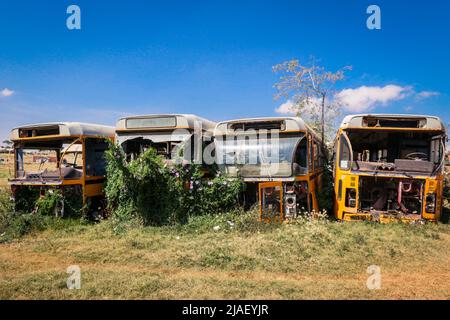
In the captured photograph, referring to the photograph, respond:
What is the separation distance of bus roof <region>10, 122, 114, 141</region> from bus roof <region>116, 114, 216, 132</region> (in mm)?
1118

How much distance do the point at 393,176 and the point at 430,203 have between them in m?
1.15

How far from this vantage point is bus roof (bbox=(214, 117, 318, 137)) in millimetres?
8312

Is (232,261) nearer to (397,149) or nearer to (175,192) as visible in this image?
(175,192)

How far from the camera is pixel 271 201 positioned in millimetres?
8062

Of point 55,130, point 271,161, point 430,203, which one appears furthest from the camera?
point 55,130

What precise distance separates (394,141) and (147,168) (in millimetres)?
7704

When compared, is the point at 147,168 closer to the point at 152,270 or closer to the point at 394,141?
the point at 152,270

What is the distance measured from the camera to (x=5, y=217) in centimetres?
888

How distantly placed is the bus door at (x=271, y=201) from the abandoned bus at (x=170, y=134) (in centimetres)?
203

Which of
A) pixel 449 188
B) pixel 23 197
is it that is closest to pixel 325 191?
pixel 449 188

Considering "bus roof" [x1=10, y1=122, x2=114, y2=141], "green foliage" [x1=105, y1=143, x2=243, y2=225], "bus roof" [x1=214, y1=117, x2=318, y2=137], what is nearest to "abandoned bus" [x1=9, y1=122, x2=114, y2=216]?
"bus roof" [x1=10, y1=122, x2=114, y2=141]

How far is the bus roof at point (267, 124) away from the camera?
8312mm

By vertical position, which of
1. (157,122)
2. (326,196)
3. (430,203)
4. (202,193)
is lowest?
(326,196)

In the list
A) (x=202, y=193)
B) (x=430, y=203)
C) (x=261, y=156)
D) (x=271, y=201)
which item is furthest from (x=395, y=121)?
(x=202, y=193)
